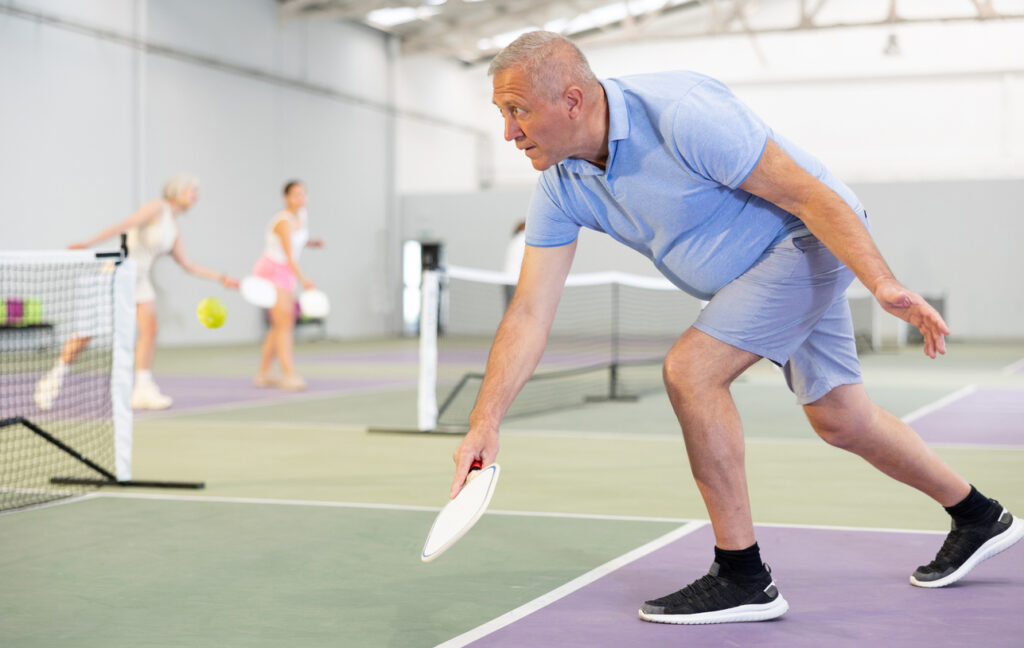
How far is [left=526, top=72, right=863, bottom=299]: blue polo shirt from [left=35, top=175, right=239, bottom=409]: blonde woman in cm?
614

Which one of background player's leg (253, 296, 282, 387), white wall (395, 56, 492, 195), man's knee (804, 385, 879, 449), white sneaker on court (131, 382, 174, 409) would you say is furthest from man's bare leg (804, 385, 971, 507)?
white wall (395, 56, 492, 195)

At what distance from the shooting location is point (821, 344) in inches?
137

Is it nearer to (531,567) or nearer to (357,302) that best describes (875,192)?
(357,302)

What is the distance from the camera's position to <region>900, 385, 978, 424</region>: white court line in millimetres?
9133

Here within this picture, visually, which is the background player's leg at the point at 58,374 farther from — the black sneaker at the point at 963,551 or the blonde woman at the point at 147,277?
the black sneaker at the point at 963,551

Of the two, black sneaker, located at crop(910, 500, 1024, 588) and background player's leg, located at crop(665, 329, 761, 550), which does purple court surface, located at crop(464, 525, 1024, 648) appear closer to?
black sneaker, located at crop(910, 500, 1024, 588)

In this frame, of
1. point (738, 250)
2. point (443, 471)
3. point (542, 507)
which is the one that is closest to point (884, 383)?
point (443, 471)

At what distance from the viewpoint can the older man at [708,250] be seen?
2971 mm

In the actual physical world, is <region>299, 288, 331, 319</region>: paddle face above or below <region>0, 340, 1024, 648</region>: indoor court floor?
above

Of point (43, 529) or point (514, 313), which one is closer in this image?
point (514, 313)

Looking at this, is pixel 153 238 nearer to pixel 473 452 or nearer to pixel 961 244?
pixel 473 452

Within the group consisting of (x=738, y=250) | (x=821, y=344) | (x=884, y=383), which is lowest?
(x=884, y=383)

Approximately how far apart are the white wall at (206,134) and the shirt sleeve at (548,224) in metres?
16.6

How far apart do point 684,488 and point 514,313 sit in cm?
271
